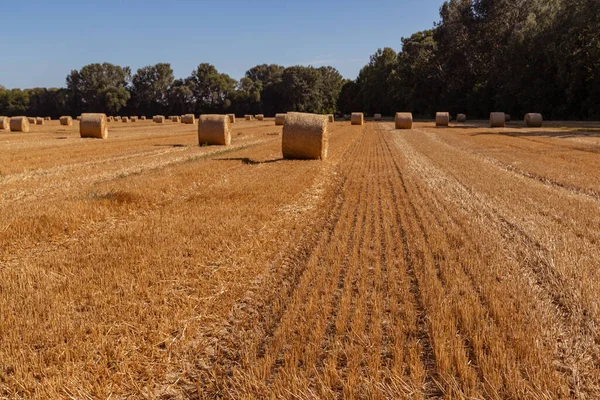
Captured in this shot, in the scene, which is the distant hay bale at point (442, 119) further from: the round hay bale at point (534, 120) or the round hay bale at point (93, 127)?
the round hay bale at point (93, 127)

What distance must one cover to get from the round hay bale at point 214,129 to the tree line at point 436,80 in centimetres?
3736

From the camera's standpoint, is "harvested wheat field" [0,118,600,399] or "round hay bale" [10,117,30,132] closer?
"harvested wheat field" [0,118,600,399]

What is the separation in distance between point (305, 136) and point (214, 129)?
8397mm

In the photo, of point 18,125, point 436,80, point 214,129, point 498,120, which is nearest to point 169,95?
point 436,80

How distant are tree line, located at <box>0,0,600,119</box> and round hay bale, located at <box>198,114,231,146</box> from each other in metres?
37.4

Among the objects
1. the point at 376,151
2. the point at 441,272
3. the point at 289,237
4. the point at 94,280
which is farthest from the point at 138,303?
the point at 376,151

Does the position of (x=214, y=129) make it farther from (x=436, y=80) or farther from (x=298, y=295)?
(x=436, y=80)

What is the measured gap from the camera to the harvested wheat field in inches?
121

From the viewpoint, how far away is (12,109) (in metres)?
98.6

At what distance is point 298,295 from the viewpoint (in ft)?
14.4

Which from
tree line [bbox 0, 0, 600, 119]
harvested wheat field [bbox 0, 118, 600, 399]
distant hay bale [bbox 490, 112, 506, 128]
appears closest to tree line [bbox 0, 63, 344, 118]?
tree line [bbox 0, 0, 600, 119]

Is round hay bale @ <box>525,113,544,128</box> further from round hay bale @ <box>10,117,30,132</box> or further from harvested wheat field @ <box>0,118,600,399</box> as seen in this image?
round hay bale @ <box>10,117,30,132</box>

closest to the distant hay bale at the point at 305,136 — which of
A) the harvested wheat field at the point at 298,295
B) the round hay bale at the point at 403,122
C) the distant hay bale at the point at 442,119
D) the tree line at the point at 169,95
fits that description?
the harvested wheat field at the point at 298,295

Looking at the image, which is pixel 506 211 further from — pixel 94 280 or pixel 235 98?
pixel 235 98
